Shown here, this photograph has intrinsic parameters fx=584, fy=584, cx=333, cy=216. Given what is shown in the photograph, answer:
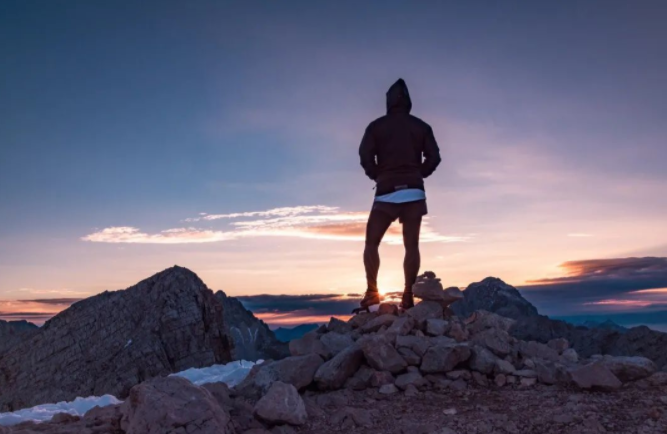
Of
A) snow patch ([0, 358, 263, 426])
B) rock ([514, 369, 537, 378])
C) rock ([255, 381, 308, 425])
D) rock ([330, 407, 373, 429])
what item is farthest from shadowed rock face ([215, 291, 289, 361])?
rock ([255, 381, 308, 425])

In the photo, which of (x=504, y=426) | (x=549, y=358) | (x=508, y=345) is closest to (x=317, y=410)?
(x=504, y=426)

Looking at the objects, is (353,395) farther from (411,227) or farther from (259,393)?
(411,227)

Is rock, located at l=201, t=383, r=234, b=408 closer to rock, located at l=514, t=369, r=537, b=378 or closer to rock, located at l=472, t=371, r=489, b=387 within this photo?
rock, located at l=472, t=371, r=489, b=387

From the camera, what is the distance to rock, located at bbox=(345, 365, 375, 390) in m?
8.32

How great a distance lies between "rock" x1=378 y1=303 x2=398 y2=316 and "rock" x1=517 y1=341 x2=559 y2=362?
2279 mm

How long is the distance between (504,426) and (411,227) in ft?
15.2

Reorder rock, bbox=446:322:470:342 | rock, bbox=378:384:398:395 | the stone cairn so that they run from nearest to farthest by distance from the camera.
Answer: rock, bbox=378:384:398:395, the stone cairn, rock, bbox=446:322:470:342

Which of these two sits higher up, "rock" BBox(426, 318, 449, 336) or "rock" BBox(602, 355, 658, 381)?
"rock" BBox(426, 318, 449, 336)

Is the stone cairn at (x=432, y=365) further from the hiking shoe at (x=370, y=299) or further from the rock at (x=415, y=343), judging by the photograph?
the hiking shoe at (x=370, y=299)

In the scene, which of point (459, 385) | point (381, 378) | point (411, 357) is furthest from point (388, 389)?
point (459, 385)

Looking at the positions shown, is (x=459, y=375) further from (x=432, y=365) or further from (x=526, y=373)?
(x=526, y=373)

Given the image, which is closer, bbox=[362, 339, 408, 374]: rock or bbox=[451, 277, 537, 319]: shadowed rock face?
bbox=[362, 339, 408, 374]: rock

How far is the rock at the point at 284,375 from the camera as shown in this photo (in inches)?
331

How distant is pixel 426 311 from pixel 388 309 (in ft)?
2.46
